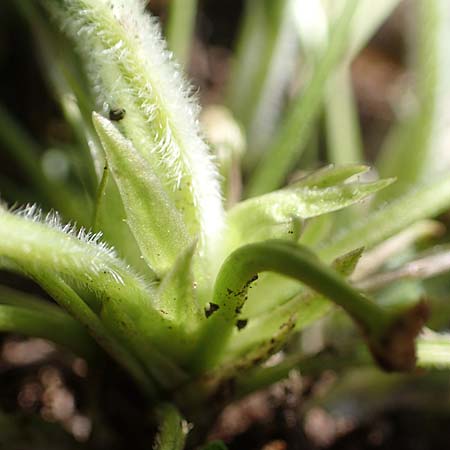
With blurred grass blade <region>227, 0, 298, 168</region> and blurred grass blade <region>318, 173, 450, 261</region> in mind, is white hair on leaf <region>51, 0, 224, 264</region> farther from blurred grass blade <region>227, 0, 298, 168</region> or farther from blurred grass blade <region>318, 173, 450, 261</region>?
blurred grass blade <region>227, 0, 298, 168</region>

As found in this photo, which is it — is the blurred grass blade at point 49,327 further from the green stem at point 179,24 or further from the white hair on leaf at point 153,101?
the green stem at point 179,24

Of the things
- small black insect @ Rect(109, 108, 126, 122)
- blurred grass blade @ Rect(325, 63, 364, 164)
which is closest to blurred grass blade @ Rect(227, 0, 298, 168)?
blurred grass blade @ Rect(325, 63, 364, 164)

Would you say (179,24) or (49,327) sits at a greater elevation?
(179,24)

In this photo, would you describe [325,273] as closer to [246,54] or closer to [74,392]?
[74,392]

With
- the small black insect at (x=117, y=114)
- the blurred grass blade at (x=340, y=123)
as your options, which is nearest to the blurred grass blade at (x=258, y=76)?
the blurred grass blade at (x=340, y=123)

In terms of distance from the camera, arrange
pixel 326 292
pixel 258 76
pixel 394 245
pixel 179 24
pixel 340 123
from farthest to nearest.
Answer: pixel 258 76 → pixel 340 123 → pixel 179 24 → pixel 394 245 → pixel 326 292

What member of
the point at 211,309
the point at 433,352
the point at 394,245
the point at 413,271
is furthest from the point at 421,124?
the point at 211,309

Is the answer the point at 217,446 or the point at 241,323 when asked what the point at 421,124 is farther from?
the point at 217,446
